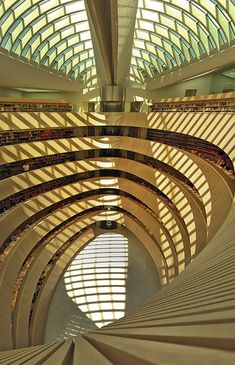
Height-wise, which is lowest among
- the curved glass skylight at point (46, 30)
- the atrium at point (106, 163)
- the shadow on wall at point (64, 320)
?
the shadow on wall at point (64, 320)

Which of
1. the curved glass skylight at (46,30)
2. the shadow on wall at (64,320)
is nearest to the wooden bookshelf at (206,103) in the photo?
the curved glass skylight at (46,30)

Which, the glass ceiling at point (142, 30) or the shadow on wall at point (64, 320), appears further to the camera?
the shadow on wall at point (64, 320)

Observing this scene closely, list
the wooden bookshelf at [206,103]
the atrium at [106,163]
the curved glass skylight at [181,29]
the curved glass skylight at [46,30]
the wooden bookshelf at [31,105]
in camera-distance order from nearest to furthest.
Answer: the atrium at [106,163] → the curved glass skylight at [181,29] → the curved glass skylight at [46,30] → the wooden bookshelf at [206,103] → the wooden bookshelf at [31,105]

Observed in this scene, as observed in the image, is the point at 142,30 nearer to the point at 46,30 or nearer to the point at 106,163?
the point at 46,30

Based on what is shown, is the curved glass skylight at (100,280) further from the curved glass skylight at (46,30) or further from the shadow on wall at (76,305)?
the curved glass skylight at (46,30)

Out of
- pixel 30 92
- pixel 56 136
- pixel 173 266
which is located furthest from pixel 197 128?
pixel 30 92

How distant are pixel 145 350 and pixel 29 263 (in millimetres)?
15499

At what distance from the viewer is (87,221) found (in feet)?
73.4

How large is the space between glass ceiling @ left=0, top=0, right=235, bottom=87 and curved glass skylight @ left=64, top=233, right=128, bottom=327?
479 inches

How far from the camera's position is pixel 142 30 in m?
18.5

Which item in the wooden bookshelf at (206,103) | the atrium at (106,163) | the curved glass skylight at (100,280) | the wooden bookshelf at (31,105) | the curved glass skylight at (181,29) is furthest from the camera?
the wooden bookshelf at (31,105)

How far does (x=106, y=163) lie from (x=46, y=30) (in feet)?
33.6

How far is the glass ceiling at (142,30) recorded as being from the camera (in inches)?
492

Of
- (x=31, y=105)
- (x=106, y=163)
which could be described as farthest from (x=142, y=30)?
(x=106, y=163)
